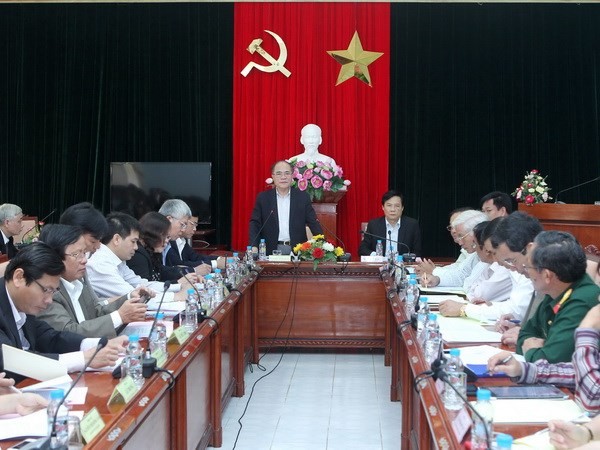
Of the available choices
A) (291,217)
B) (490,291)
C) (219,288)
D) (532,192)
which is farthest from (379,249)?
(219,288)

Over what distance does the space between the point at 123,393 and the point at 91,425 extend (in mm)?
250

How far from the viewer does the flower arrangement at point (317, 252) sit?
4789 mm

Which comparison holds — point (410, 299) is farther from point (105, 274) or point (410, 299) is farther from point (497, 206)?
point (497, 206)

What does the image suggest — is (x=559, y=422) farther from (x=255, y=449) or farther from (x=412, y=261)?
(x=412, y=261)

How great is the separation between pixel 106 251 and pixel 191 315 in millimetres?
850

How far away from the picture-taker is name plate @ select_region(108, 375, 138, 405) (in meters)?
1.79

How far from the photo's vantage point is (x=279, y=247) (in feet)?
17.4

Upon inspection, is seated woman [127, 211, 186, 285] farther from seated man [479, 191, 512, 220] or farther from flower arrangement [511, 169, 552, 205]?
flower arrangement [511, 169, 552, 205]

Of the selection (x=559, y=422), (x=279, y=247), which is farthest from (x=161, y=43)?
(x=559, y=422)

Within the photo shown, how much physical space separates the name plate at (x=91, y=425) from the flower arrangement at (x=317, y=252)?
320cm

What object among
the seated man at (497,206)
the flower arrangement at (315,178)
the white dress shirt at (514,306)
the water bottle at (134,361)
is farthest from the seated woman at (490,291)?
the flower arrangement at (315,178)

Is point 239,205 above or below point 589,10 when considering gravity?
below

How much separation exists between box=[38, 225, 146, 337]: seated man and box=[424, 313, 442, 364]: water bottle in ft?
3.52

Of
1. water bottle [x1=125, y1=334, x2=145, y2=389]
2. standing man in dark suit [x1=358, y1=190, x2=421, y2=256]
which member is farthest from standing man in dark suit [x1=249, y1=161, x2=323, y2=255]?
water bottle [x1=125, y1=334, x2=145, y2=389]
